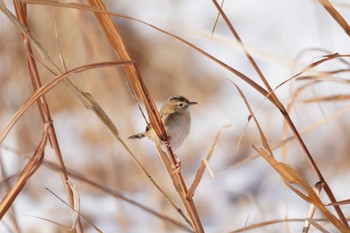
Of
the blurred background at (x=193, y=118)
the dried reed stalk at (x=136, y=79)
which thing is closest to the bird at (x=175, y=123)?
the blurred background at (x=193, y=118)

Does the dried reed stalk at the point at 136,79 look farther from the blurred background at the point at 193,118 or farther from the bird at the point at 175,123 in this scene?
the blurred background at the point at 193,118

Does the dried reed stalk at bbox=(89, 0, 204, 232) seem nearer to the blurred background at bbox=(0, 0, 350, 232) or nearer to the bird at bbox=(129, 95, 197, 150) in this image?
the bird at bbox=(129, 95, 197, 150)

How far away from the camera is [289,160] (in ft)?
15.3

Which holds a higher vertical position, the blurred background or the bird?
the blurred background

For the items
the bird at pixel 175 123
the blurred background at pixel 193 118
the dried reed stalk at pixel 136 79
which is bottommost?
the dried reed stalk at pixel 136 79

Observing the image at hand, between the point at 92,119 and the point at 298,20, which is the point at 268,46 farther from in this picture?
the point at 92,119

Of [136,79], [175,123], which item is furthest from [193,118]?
[136,79]

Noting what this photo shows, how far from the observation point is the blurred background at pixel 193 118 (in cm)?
357

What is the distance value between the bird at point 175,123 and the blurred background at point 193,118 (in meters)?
0.14

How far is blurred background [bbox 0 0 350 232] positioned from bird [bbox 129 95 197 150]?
0.47 ft

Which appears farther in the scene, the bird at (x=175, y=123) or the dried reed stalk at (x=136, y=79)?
the bird at (x=175, y=123)

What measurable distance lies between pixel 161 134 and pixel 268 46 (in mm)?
5038

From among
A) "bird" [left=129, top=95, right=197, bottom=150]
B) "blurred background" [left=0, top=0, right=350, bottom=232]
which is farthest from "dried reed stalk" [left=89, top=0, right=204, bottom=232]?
"blurred background" [left=0, top=0, right=350, bottom=232]

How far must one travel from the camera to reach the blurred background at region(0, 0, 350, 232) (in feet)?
11.7
